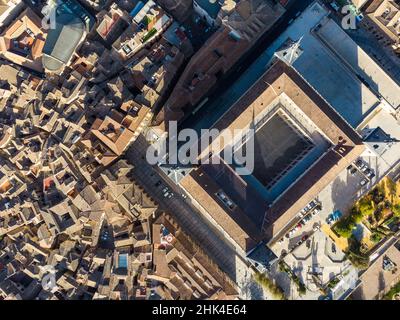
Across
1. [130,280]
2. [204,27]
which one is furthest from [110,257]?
[204,27]

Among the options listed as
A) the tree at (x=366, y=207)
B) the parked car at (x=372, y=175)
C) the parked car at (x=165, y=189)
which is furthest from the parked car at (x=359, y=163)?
the parked car at (x=165, y=189)

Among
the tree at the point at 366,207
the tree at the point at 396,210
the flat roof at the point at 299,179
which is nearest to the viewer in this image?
the flat roof at the point at 299,179

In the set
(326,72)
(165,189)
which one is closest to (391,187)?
(326,72)

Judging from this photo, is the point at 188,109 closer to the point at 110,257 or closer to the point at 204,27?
the point at 204,27

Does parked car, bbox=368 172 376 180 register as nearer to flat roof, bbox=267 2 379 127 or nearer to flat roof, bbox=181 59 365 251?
flat roof, bbox=181 59 365 251

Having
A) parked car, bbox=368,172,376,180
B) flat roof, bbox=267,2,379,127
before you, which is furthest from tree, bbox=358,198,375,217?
flat roof, bbox=267,2,379,127

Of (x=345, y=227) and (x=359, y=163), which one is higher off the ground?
(x=359, y=163)

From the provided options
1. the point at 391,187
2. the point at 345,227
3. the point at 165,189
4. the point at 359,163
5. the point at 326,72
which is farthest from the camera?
the point at 165,189

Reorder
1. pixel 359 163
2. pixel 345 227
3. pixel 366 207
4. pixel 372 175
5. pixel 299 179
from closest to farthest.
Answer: pixel 299 179
pixel 359 163
pixel 372 175
pixel 366 207
pixel 345 227

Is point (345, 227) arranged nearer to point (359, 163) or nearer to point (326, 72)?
point (359, 163)

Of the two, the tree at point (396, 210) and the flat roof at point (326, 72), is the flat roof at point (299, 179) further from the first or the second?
the tree at point (396, 210)

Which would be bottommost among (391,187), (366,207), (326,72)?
(366,207)

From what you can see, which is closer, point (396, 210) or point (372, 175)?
point (372, 175)
